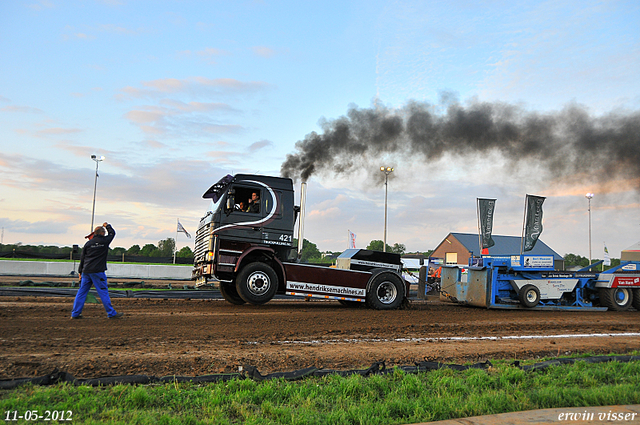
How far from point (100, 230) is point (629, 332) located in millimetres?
11112

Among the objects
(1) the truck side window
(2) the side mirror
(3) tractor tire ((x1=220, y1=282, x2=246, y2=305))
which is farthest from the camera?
(3) tractor tire ((x1=220, y1=282, x2=246, y2=305))

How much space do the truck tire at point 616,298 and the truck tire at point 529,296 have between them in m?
2.74

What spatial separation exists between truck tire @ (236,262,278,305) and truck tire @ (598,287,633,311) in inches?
440

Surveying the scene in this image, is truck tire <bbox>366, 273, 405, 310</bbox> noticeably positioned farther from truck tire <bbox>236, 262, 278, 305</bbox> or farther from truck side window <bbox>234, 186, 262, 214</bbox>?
truck side window <bbox>234, 186, 262, 214</bbox>

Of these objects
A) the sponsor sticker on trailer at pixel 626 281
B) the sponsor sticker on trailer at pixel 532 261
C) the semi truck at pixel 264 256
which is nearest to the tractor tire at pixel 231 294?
the semi truck at pixel 264 256

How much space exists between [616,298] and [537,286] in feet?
10.1

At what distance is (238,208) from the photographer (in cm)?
1173

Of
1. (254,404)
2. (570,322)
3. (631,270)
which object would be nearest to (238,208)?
(254,404)

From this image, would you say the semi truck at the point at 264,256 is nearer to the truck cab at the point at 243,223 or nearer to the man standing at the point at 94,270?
the truck cab at the point at 243,223

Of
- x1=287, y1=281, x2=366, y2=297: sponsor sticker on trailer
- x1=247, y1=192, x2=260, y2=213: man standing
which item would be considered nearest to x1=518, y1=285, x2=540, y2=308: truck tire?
x1=287, y1=281, x2=366, y2=297: sponsor sticker on trailer

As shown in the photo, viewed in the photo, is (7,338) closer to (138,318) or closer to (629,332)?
(138,318)

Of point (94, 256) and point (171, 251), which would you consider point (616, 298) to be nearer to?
point (94, 256)

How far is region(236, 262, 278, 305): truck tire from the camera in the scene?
1141 cm

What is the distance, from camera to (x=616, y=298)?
49.0 feet
